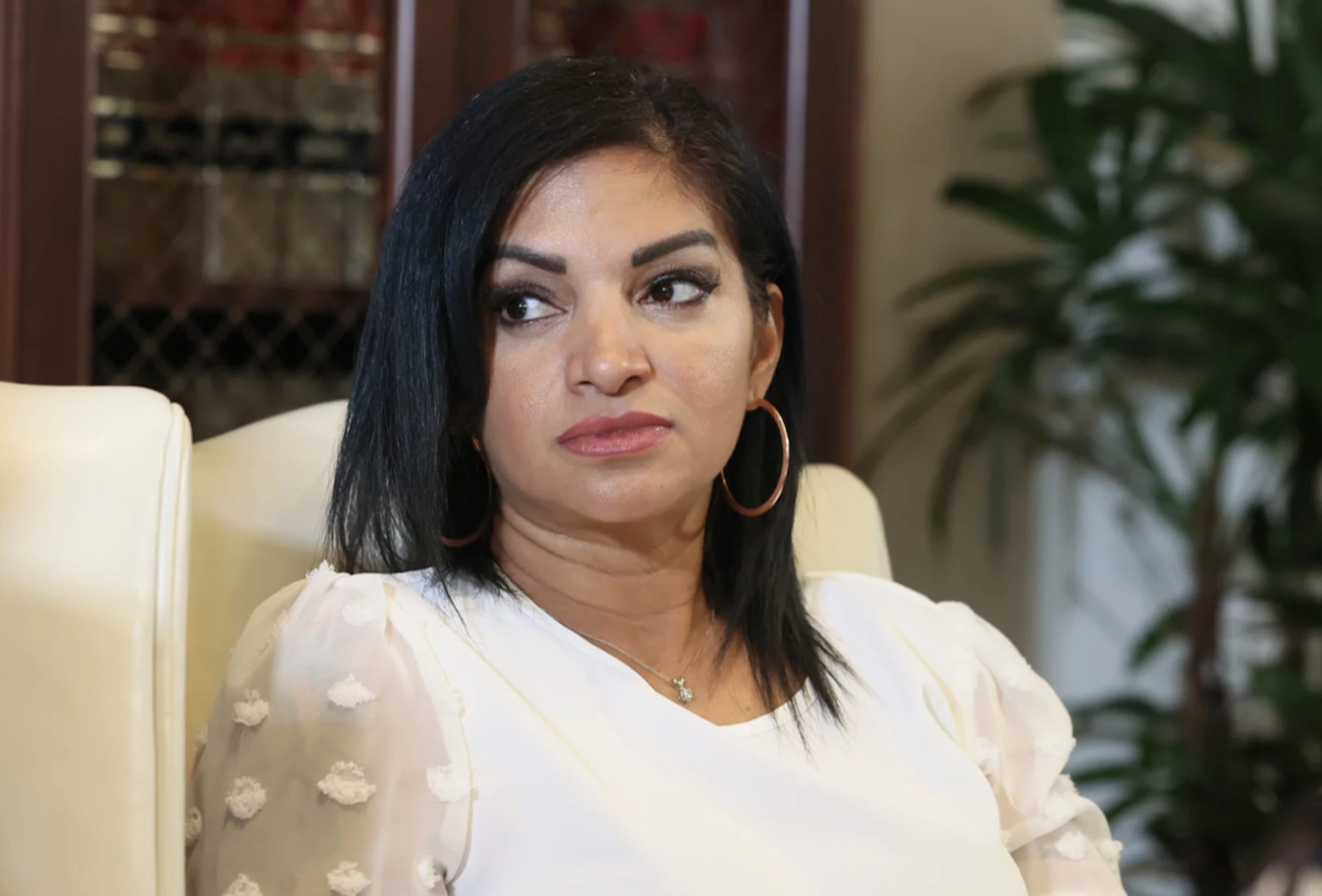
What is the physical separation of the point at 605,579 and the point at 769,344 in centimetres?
25

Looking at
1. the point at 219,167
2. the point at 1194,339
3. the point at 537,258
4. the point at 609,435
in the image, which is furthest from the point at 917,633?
the point at 1194,339

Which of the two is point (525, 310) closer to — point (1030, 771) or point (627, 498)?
point (627, 498)

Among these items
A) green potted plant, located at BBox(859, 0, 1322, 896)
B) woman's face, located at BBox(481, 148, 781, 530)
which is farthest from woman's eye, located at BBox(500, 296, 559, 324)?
green potted plant, located at BBox(859, 0, 1322, 896)

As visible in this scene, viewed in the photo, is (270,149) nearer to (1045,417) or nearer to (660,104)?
(660,104)

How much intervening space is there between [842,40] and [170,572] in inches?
61.5

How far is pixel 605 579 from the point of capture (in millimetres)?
1187

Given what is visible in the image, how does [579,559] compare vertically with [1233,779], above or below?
above

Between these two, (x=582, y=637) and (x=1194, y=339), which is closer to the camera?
(x=582, y=637)

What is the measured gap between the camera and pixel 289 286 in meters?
1.90

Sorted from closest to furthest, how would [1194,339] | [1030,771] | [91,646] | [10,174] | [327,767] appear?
[91,646]
[327,767]
[1030,771]
[10,174]
[1194,339]

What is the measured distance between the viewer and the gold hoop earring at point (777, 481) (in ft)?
4.20

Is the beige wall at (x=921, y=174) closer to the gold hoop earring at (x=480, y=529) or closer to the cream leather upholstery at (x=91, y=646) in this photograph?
the gold hoop earring at (x=480, y=529)

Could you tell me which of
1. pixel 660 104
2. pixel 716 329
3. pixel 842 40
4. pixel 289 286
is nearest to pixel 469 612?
pixel 716 329

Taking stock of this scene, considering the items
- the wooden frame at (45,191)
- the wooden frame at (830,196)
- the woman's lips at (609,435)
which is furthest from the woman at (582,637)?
the wooden frame at (830,196)
